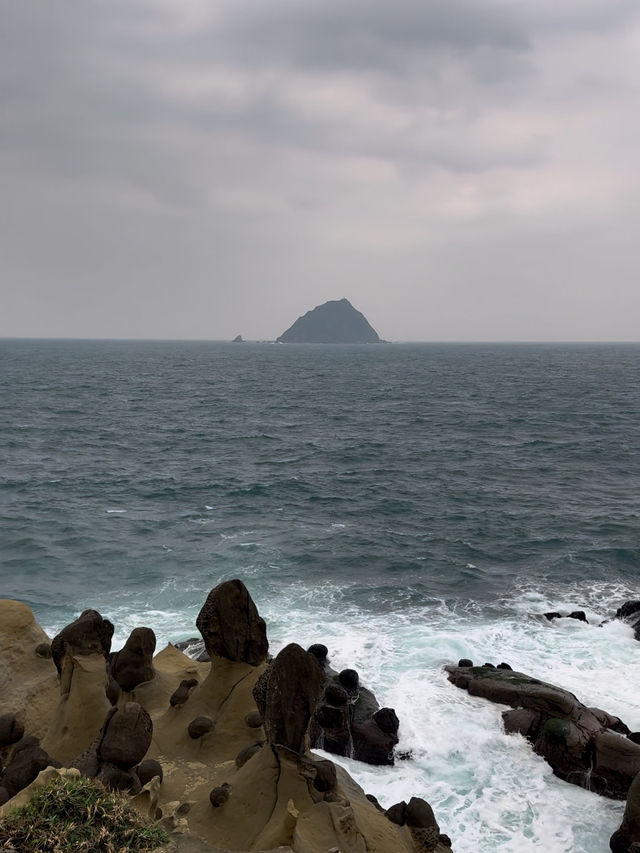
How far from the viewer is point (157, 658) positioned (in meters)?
20.5

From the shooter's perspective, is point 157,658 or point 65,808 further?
point 157,658

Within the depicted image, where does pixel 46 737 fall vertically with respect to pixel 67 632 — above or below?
below

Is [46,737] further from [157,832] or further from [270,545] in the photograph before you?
[270,545]

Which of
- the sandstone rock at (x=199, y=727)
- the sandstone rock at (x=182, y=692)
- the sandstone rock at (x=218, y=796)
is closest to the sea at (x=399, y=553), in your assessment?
the sandstone rock at (x=199, y=727)

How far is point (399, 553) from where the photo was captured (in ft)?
122

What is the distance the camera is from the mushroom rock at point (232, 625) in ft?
53.6

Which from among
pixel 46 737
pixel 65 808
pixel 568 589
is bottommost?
pixel 568 589

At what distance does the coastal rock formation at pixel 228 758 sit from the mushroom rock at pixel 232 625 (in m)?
0.04

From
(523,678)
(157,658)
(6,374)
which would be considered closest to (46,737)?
(157,658)

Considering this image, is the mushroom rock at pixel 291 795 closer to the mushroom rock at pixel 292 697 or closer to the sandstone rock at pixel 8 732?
the mushroom rock at pixel 292 697

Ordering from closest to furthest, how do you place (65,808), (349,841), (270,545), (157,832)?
(65,808) → (157,832) → (349,841) → (270,545)

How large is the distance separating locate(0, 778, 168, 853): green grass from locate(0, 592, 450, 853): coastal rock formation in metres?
1.22

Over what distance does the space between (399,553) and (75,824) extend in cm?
2970

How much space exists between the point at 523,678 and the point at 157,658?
12872 mm
